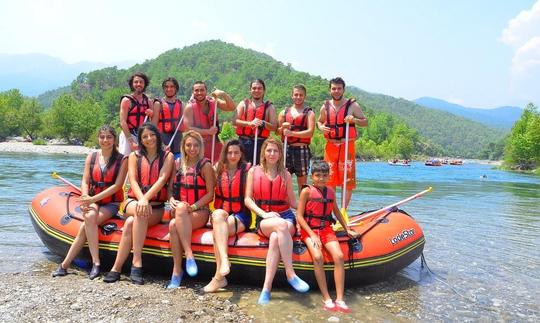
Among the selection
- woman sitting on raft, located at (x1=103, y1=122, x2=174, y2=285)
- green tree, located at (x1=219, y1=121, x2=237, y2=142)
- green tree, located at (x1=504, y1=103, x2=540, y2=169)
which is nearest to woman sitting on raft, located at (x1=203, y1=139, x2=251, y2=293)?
woman sitting on raft, located at (x1=103, y1=122, x2=174, y2=285)

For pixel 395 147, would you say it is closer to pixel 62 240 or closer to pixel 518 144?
pixel 518 144

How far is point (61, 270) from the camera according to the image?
5.10m

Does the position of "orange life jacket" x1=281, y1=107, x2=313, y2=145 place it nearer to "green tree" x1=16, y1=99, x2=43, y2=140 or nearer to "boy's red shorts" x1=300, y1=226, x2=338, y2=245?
"boy's red shorts" x1=300, y1=226, x2=338, y2=245

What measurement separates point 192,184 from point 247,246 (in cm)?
87

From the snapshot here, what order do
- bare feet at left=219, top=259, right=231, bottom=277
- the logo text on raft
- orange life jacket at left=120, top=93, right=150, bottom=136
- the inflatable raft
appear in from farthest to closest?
orange life jacket at left=120, top=93, right=150, bottom=136 < the logo text on raft < the inflatable raft < bare feet at left=219, top=259, right=231, bottom=277

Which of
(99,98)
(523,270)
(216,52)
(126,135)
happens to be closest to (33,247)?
(126,135)

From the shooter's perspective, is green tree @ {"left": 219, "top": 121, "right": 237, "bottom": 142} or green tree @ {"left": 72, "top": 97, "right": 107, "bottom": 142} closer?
green tree @ {"left": 219, "top": 121, "right": 237, "bottom": 142}

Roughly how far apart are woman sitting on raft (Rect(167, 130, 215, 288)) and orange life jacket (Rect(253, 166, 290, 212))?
1.57ft

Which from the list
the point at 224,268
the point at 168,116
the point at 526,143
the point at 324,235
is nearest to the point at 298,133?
the point at 324,235

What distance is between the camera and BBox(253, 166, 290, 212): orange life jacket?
4898mm

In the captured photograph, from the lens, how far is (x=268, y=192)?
490 cm

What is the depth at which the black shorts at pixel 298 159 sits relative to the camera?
6.46m

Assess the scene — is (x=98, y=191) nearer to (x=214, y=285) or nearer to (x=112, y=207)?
(x=112, y=207)

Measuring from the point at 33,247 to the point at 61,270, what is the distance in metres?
1.75
